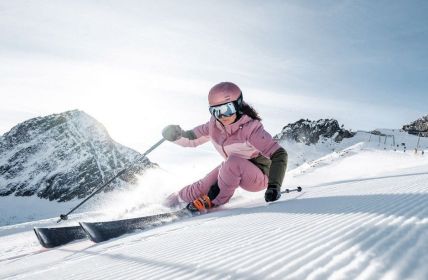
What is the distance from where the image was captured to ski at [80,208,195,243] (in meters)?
4.44

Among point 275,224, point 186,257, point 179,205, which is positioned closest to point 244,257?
point 186,257

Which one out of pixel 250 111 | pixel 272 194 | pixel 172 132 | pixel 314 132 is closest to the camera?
pixel 272 194

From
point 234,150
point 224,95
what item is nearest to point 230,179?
point 234,150

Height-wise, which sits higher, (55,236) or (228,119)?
(228,119)

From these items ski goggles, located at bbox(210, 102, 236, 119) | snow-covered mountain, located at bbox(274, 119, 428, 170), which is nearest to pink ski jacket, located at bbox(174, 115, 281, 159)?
ski goggles, located at bbox(210, 102, 236, 119)

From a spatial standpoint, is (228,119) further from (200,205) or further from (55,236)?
(55,236)

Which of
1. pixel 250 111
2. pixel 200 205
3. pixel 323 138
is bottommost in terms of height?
pixel 200 205

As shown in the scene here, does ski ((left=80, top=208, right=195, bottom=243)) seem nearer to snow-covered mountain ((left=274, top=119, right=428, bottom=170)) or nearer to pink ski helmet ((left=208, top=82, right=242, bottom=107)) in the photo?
pink ski helmet ((left=208, top=82, right=242, bottom=107))

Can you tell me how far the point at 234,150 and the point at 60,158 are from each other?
121043 millimetres

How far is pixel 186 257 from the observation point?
2.27 m

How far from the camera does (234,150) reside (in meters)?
6.19

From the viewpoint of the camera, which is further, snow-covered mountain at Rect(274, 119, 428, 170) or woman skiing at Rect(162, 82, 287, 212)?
snow-covered mountain at Rect(274, 119, 428, 170)

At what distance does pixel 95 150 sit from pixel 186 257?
121 metres

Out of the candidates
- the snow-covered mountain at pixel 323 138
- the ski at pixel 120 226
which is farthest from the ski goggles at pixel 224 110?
the snow-covered mountain at pixel 323 138
